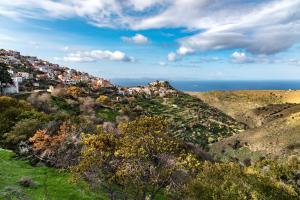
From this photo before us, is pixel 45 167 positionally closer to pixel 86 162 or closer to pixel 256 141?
pixel 86 162

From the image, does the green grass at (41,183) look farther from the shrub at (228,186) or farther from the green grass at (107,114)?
the green grass at (107,114)

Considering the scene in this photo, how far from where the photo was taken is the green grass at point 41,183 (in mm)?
32763

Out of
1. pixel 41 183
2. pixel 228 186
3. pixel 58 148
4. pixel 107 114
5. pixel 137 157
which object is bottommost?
pixel 107 114

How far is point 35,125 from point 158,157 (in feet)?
118

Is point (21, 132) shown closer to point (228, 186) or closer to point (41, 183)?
point (41, 183)

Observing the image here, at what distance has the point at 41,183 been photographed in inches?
1409

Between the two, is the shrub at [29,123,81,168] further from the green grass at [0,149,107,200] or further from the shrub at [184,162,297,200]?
the shrub at [184,162,297,200]

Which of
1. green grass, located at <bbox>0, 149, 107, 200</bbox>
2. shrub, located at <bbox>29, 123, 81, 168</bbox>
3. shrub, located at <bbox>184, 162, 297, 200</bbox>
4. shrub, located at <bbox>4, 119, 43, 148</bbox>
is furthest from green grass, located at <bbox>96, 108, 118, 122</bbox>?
shrub, located at <bbox>184, 162, 297, 200</bbox>

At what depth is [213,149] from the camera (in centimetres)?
14075

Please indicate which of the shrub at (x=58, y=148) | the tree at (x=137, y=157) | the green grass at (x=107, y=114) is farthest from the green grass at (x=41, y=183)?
the green grass at (x=107, y=114)

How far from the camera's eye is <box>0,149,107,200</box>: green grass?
32.8m

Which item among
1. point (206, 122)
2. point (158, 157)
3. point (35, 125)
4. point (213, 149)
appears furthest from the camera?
point (206, 122)

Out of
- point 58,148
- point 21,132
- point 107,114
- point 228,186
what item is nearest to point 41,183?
point 58,148

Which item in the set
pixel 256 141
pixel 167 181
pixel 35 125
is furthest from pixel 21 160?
→ pixel 256 141
